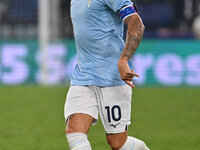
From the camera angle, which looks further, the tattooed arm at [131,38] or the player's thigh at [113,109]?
the player's thigh at [113,109]

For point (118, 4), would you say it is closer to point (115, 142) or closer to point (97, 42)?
point (97, 42)

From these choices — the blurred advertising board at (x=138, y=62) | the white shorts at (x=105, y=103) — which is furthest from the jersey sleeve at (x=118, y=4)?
the blurred advertising board at (x=138, y=62)

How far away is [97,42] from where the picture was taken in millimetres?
4910

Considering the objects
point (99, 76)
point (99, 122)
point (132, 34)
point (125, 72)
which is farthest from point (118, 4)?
point (99, 122)

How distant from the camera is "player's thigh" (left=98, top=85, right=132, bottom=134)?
16.2 ft

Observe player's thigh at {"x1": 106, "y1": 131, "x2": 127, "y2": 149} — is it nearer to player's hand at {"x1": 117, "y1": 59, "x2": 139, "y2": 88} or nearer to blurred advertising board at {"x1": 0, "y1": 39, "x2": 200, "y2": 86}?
player's hand at {"x1": 117, "y1": 59, "x2": 139, "y2": 88}

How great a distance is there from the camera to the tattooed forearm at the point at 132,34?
182 inches

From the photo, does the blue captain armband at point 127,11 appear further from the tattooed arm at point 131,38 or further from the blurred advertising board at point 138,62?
the blurred advertising board at point 138,62

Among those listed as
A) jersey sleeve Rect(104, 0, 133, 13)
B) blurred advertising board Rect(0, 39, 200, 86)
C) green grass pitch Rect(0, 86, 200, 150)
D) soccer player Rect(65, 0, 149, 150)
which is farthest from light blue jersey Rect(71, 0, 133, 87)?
blurred advertising board Rect(0, 39, 200, 86)

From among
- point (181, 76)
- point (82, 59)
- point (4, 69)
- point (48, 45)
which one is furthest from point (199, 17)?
point (82, 59)

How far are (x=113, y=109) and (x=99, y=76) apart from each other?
0.30 metres

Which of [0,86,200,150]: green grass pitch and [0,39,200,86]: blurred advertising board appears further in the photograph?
[0,39,200,86]: blurred advertising board

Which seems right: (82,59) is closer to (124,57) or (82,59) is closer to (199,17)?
(124,57)

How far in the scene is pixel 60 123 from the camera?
1005cm
